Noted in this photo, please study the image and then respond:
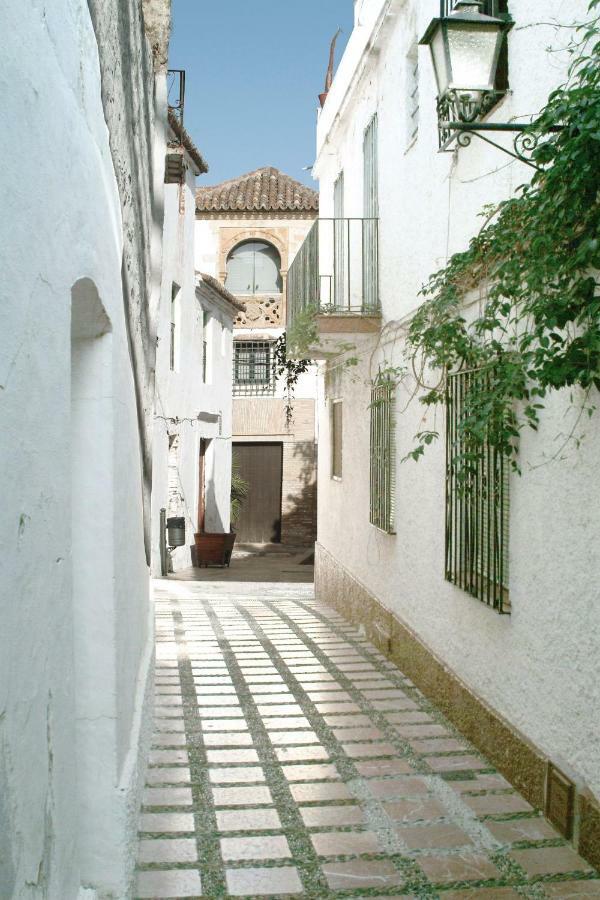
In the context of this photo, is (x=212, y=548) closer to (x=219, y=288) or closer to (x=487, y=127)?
(x=219, y=288)

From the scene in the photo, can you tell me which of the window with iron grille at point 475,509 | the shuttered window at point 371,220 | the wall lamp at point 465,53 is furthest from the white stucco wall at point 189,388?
the wall lamp at point 465,53

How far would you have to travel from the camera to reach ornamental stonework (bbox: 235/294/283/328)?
80.1 feet

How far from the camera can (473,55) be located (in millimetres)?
4234

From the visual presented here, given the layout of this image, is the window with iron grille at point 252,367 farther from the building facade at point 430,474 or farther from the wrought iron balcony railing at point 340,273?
the wrought iron balcony railing at point 340,273

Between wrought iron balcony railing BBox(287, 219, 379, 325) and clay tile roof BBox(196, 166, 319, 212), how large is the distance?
1326cm

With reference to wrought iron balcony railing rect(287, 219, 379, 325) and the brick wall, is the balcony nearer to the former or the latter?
wrought iron balcony railing rect(287, 219, 379, 325)

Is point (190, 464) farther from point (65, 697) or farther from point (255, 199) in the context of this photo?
point (65, 697)

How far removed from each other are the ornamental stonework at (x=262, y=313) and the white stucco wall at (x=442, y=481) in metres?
13.2

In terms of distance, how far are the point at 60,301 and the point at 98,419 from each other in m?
1.09

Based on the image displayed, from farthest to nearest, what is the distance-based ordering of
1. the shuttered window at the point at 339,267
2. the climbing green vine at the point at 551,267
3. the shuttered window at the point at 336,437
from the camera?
the shuttered window at the point at 336,437, the shuttered window at the point at 339,267, the climbing green vine at the point at 551,267

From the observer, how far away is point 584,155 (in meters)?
3.36

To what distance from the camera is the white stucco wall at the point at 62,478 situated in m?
1.81

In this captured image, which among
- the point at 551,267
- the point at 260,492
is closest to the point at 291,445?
the point at 260,492

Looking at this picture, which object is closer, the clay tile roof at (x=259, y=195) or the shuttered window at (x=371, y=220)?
the shuttered window at (x=371, y=220)
